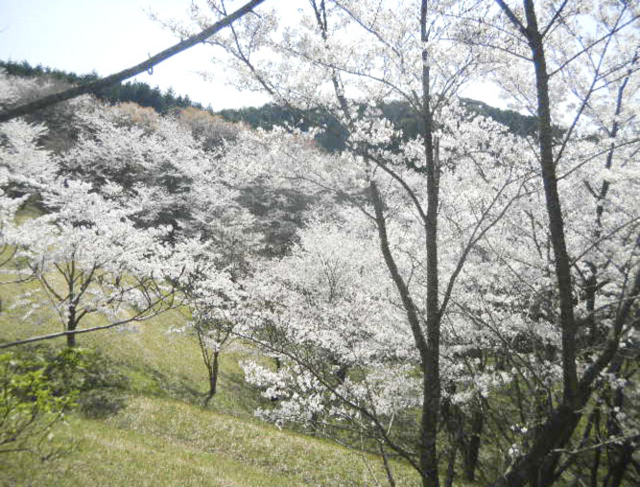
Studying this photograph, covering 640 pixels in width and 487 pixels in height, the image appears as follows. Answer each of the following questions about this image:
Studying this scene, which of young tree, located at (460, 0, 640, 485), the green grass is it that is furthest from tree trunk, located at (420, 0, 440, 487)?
the green grass


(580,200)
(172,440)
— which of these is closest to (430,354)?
(580,200)

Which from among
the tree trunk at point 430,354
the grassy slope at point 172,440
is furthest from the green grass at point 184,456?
the tree trunk at point 430,354

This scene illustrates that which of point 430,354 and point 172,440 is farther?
point 172,440

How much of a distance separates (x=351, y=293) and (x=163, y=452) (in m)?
8.85

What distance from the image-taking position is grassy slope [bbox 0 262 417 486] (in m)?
7.04

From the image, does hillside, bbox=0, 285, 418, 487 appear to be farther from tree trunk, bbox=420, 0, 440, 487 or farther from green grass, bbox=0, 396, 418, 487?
tree trunk, bbox=420, 0, 440, 487

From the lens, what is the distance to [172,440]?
984 cm

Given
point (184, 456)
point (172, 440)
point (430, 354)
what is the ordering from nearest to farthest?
1. point (430, 354)
2. point (184, 456)
3. point (172, 440)

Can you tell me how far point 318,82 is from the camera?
4.39 metres

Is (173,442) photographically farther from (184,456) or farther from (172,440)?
(184,456)

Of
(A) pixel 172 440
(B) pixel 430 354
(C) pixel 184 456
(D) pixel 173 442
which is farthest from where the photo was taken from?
(A) pixel 172 440

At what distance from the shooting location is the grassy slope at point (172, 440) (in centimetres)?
704

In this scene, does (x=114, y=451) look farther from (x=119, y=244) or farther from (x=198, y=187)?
(x=198, y=187)

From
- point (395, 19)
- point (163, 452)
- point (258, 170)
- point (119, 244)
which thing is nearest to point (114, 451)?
point (163, 452)
